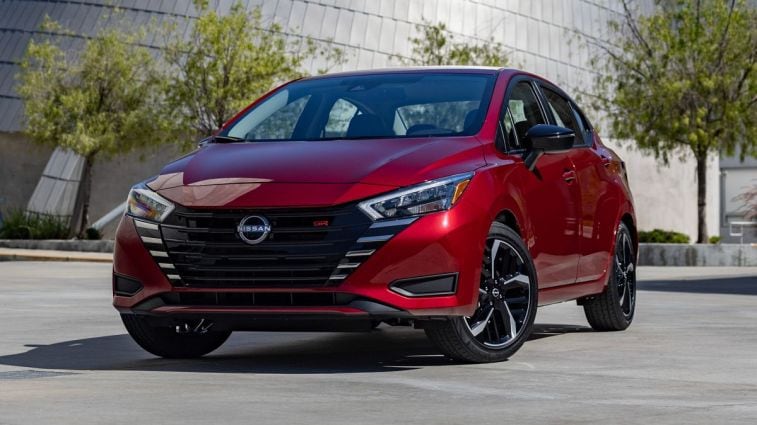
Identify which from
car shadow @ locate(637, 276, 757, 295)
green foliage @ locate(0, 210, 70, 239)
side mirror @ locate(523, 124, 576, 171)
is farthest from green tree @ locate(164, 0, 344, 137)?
side mirror @ locate(523, 124, 576, 171)

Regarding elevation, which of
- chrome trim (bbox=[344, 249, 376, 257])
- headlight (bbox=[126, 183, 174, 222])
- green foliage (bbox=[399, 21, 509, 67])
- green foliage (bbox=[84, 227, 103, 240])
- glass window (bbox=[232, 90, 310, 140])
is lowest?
green foliage (bbox=[84, 227, 103, 240])

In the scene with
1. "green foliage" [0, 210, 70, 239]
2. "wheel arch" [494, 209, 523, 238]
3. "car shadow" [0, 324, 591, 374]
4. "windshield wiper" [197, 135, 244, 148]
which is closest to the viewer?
"car shadow" [0, 324, 591, 374]

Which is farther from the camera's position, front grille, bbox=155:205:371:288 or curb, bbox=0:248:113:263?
curb, bbox=0:248:113:263

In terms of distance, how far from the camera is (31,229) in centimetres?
3819

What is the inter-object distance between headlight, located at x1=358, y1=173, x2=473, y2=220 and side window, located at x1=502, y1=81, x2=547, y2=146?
119cm

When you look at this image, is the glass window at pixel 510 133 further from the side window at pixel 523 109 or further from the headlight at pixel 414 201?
the headlight at pixel 414 201

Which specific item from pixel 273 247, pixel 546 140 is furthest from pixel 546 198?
pixel 273 247

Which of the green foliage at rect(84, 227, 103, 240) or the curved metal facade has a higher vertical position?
the curved metal facade

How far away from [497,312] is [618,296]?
8.61 feet

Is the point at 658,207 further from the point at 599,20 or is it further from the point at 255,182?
the point at 255,182

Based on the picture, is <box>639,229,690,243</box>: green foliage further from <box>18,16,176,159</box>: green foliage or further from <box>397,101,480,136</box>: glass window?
<box>397,101,480,136</box>: glass window

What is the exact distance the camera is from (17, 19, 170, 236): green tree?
127 feet

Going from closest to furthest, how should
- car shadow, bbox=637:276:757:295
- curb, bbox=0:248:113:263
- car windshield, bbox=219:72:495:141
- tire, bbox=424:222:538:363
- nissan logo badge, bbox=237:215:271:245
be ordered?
nissan logo badge, bbox=237:215:271:245
tire, bbox=424:222:538:363
car windshield, bbox=219:72:495:141
car shadow, bbox=637:276:757:295
curb, bbox=0:248:113:263

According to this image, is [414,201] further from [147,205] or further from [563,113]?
[563,113]
